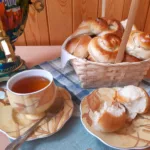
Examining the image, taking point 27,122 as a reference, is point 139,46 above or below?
above

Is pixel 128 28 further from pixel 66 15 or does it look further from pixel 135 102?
pixel 66 15

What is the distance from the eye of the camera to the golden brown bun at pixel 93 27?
0.58 meters

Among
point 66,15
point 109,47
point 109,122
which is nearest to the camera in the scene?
point 109,122

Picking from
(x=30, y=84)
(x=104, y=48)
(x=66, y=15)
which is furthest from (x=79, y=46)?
(x=66, y=15)

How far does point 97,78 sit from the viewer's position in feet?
1.77

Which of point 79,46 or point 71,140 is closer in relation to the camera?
point 71,140

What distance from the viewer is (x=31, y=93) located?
389mm

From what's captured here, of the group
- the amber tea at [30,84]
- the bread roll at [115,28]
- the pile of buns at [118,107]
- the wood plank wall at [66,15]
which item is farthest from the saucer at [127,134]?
the wood plank wall at [66,15]

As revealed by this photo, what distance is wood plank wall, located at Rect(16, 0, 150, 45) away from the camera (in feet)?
2.45

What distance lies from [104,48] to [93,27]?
116mm

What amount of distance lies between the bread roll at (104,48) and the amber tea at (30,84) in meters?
0.15

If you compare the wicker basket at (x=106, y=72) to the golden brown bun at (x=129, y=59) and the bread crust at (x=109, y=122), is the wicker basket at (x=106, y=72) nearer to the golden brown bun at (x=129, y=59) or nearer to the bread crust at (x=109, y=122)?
the golden brown bun at (x=129, y=59)

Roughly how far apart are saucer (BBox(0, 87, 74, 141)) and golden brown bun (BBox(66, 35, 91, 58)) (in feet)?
0.46

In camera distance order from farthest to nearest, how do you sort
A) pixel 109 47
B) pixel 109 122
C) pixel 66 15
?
pixel 66 15
pixel 109 47
pixel 109 122
